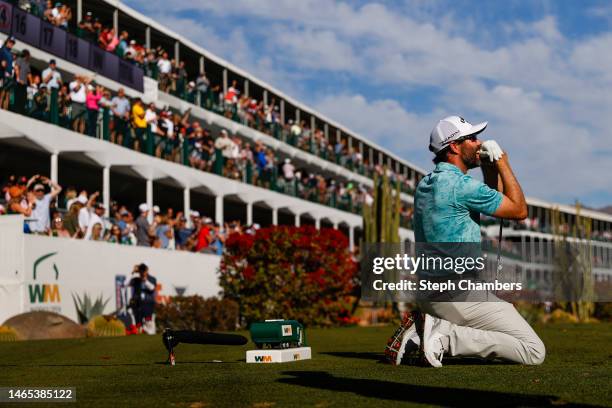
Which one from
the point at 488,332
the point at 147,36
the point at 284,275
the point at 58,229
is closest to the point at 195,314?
Answer: the point at 284,275

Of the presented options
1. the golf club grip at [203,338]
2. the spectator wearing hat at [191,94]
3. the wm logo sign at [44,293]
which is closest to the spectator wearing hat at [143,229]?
the wm logo sign at [44,293]

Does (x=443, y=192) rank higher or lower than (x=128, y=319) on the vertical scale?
higher

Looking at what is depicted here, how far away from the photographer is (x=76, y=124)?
82.2 ft

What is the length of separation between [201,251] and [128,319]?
5.43 meters

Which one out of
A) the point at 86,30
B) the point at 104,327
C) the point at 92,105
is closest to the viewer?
the point at 104,327

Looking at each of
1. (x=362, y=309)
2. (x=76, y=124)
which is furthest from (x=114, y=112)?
(x=362, y=309)

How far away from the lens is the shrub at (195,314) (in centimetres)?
2055

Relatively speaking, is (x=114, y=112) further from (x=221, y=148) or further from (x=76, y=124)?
(x=221, y=148)

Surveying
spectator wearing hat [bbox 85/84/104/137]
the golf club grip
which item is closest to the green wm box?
the golf club grip

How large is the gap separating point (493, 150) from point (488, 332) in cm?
138

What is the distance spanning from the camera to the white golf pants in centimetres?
689

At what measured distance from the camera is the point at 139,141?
28.1 meters

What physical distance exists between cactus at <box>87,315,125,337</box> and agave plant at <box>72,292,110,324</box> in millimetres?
1949

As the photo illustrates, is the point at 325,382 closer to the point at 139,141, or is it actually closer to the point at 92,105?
the point at 92,105
